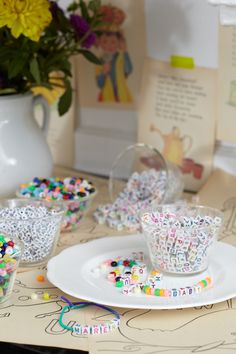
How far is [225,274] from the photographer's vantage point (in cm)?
110

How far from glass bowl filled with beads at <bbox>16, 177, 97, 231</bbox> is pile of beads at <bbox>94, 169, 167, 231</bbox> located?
5cm

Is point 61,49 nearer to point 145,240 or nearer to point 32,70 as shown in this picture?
point 32,70

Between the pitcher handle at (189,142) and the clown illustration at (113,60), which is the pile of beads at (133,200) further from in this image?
the clown illustration at (113,60)

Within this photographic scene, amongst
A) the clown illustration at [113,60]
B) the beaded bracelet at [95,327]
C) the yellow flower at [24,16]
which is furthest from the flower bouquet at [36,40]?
the beaded bracelet at [95,327]

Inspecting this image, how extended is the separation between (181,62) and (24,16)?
1.33 feet

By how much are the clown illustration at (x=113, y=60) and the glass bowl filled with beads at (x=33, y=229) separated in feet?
1.61

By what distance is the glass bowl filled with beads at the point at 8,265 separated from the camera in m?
1.03

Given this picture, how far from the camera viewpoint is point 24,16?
1.23 metres

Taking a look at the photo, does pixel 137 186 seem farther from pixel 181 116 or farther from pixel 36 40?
pixel 36 40

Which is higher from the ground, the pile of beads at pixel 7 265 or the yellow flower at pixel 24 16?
the yellow flower at pixel 24 16

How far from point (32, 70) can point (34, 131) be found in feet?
0.54

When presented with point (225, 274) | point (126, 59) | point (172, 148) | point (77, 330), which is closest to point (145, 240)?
point (225, 274)

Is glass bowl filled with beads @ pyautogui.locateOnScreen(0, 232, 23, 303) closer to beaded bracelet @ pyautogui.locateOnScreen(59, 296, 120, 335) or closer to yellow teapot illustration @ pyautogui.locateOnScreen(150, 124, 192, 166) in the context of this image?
beaded bracelet @ pyautogui.locateOnScreen(59, 296, 120, 335)

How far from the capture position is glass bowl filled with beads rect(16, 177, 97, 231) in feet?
4.31
